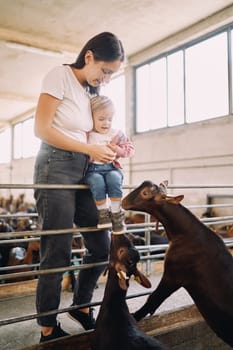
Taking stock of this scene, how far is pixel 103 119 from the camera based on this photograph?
76.6 inches

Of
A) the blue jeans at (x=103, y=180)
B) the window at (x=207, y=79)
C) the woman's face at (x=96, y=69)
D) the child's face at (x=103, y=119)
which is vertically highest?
the window at (x=207, y=79)

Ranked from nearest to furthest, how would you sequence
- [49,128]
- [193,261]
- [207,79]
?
[49,128]
[193,261]
[207,79]

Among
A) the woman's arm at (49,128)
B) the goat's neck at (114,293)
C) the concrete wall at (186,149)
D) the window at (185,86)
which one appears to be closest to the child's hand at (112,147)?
the woman's arm at (49,128)

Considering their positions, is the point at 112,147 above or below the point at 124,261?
above

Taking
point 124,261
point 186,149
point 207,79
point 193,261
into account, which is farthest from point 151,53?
point 124,261

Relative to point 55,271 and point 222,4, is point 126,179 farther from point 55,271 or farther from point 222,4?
point 55,271

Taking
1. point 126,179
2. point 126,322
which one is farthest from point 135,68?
point 126,322

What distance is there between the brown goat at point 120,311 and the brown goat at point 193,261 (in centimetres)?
29

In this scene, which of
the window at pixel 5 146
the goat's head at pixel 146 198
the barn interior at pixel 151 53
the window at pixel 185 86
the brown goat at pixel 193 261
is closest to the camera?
the brown goat at pixel 193 261

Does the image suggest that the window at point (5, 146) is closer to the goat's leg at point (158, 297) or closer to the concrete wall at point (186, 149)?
the concrete wall at point (186, 149)

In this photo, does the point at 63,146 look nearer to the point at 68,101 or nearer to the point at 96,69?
the point at 68,101

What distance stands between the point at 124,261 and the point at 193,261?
43 cm

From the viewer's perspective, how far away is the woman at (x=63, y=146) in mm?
1763

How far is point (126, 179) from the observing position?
9016mm
